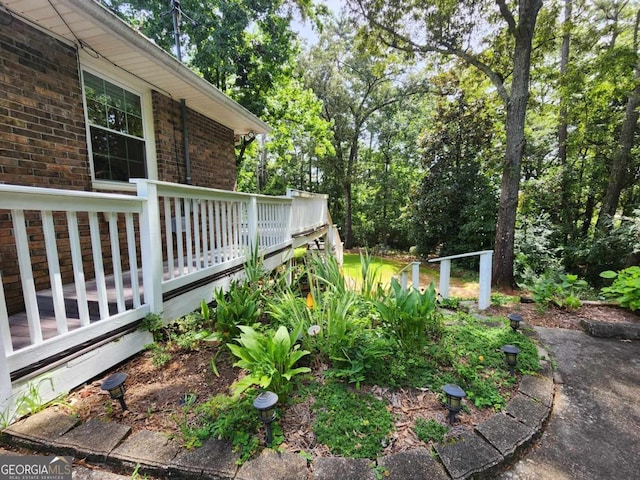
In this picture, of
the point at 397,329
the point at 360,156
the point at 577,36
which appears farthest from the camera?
the point at 360,156

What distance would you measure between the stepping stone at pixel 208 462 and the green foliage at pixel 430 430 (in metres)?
1.05

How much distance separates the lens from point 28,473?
4.96ft

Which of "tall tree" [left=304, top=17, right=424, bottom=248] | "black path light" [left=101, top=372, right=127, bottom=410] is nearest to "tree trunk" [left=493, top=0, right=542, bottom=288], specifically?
"black path light" [left=101, top=372, right=127, bottom=410]

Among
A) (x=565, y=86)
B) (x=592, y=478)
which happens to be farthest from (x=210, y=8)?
(x=592, y=478)

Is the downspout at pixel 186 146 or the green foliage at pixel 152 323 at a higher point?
the downspout at pixel 186 146

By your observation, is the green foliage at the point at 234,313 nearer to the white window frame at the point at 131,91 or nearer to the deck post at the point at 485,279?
the white window frame at the point at 131,91

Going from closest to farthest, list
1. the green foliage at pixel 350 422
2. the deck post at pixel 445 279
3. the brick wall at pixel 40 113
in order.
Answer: the green foliage at pixel 350 422, the brick wall at pixel 40 113, the deck post at pixel 445 279

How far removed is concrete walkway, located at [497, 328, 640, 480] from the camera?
161 cm

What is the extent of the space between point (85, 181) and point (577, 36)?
1181 cm

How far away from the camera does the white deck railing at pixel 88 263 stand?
175 centimetres

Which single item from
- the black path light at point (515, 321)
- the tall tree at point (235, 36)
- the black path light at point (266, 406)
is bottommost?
the black path light at point (515, 321)

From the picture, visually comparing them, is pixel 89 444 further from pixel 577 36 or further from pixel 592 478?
pixel 577 36

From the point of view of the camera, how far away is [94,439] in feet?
5.31

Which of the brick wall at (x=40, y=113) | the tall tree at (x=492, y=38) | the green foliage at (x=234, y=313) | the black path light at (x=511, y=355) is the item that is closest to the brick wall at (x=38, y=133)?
the brick wall at (x=40, y=113)
